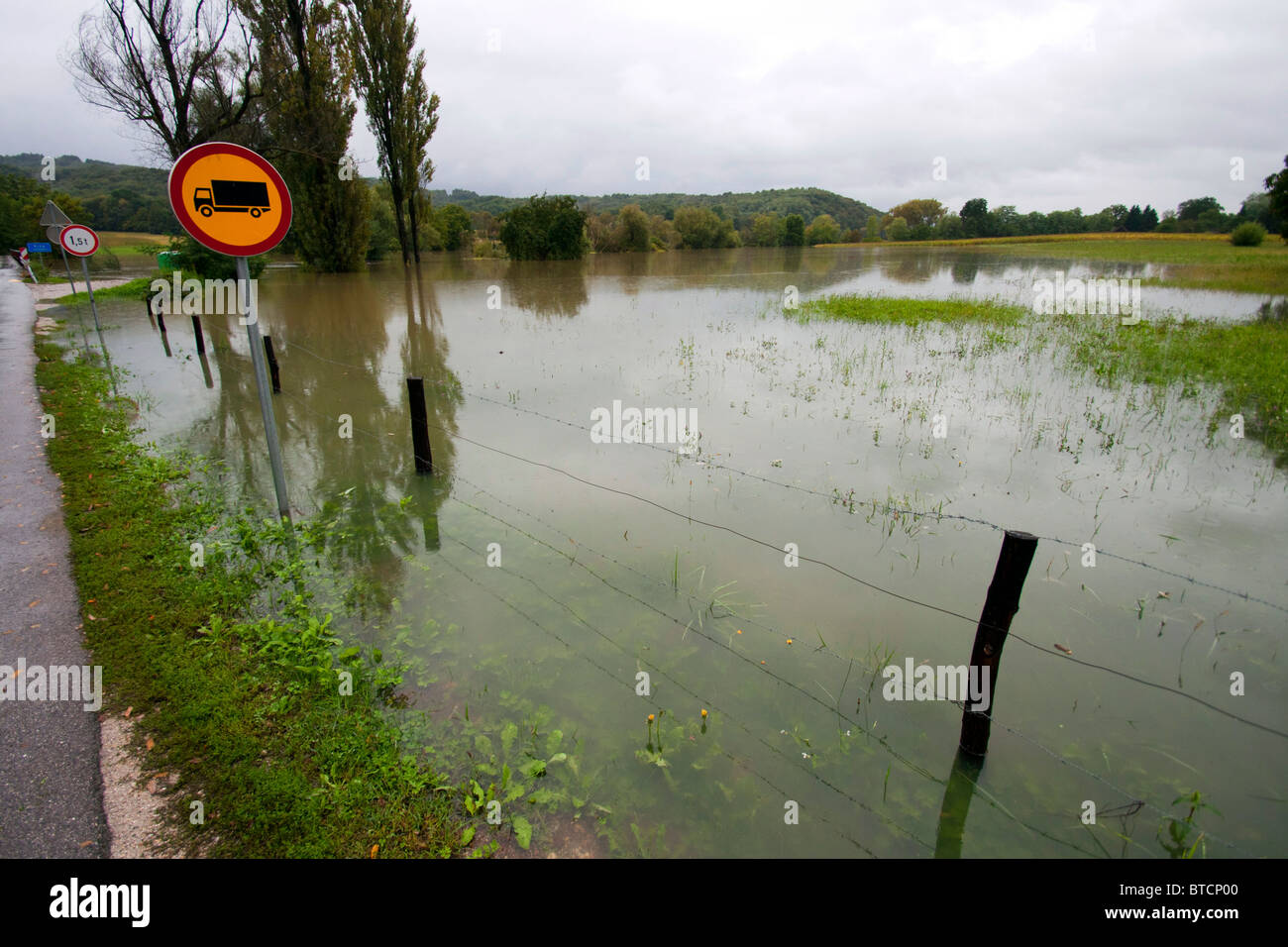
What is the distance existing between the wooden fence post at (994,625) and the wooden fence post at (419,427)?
582cm

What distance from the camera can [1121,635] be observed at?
4797mm

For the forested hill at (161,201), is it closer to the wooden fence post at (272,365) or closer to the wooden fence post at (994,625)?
the wooden fence post at (272,365)

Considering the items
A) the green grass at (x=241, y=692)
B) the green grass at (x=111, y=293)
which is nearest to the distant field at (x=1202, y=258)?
the green grass at (x=241, y=692)

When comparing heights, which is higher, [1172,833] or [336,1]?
[336,1]

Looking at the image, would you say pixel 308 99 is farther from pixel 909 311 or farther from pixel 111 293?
pixel 909 311

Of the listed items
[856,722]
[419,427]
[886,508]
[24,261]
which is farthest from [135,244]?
[856,722]

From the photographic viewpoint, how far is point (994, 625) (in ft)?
10.9

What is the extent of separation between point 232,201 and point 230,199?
17mm

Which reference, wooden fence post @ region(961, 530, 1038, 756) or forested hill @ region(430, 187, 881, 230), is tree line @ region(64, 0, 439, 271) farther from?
forested hill @ region(430, 187, 881, 230)

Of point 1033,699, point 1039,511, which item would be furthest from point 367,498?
point 1039,511
